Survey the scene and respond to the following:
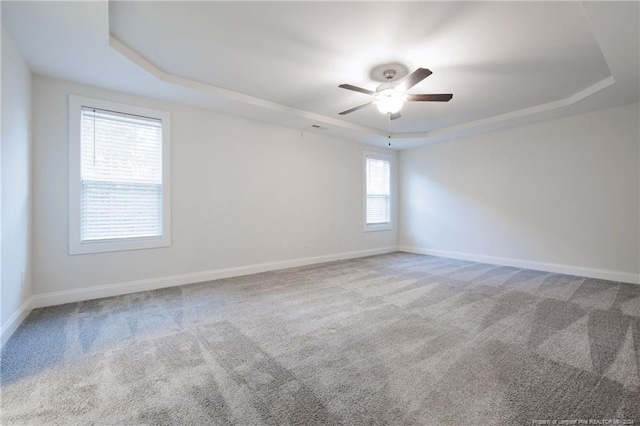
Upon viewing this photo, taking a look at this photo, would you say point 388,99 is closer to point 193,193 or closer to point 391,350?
point 391,350

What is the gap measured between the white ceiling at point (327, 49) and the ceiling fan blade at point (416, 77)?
315 mm

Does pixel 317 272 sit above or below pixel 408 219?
below

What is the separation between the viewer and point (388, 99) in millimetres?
3070

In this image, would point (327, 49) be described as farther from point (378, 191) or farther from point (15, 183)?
point (378, 191)

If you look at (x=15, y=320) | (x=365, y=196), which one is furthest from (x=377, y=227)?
(x=15, y=320)

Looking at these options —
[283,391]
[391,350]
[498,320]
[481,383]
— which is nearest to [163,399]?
[283,391]

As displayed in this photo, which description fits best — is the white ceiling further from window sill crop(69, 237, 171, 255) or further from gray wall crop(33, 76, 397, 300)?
window sill crop(69, 237, 171, 255)

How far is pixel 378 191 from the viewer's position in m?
6.62

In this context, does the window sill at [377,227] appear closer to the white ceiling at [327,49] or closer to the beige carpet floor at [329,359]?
the beige carpet floor at [329,359]

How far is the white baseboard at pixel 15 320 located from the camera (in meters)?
2.22

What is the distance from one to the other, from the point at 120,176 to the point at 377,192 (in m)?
4.98

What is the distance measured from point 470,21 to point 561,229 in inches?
156

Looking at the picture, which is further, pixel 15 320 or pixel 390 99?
pixel 390 99

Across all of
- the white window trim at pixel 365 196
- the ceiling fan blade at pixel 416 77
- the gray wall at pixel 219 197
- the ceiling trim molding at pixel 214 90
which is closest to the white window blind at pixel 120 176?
the gray wall at pixel 219 197
